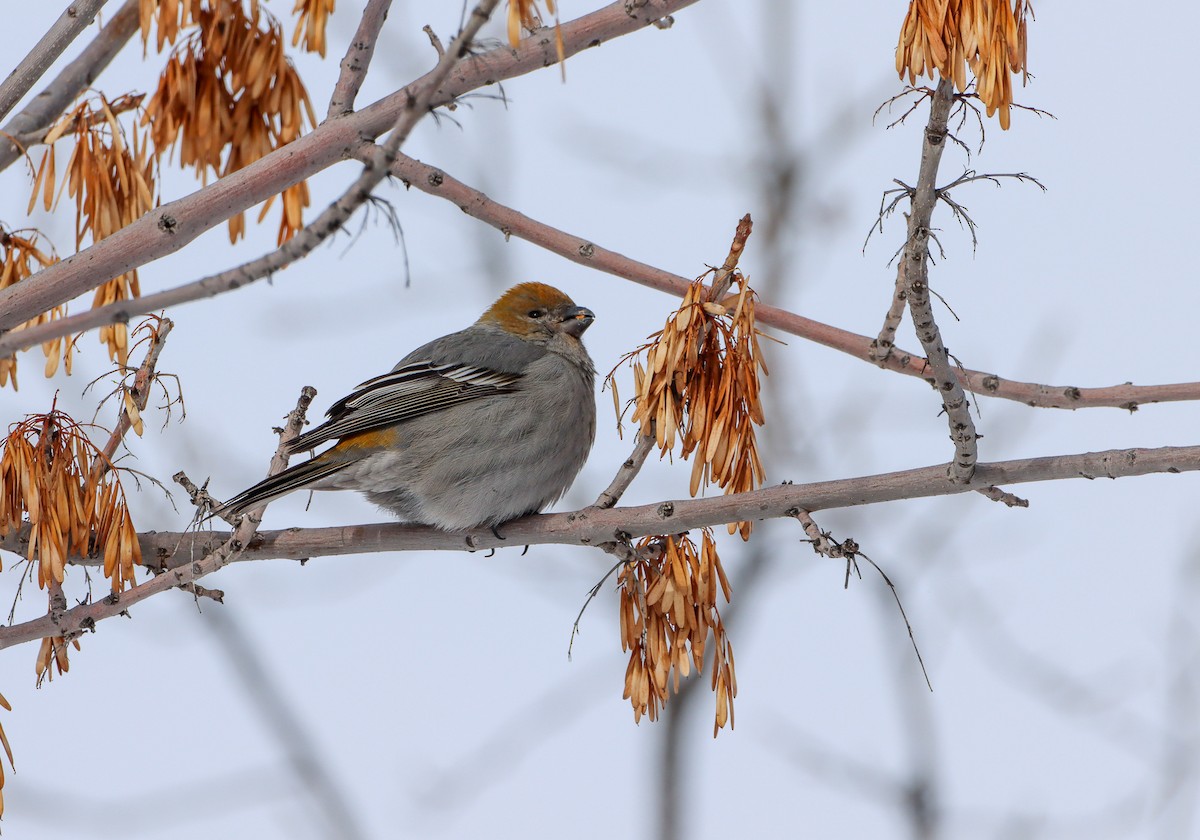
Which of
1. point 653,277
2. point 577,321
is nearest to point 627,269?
point 653,277

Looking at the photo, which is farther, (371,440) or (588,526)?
(371,440)

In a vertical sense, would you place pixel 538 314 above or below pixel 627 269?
above

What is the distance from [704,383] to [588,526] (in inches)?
22.0

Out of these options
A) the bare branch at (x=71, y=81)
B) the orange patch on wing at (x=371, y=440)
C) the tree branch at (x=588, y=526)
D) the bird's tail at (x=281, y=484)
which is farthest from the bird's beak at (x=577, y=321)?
the bare branch at (x=71, y=81)

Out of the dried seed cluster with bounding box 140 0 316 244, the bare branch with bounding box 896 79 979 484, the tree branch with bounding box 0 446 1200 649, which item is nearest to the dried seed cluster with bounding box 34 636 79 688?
the tree branch with bounding box 0 446 1200 649

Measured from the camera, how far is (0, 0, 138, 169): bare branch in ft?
10.2

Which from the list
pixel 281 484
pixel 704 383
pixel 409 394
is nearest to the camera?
pixel 704 383

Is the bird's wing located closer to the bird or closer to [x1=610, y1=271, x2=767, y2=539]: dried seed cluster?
the bird

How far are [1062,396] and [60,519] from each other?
246 cm

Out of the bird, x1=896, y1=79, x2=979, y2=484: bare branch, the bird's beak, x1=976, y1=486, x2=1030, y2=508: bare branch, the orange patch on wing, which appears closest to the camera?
x1=896, y1=79, x2=979, y2=484: bare branch

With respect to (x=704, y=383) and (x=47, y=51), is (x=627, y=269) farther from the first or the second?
(x=47, y=51)

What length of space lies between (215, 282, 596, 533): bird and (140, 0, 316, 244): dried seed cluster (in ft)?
3.19

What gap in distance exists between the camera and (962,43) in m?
2.44

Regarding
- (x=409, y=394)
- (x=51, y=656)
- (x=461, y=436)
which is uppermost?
(x=409, y=394)
